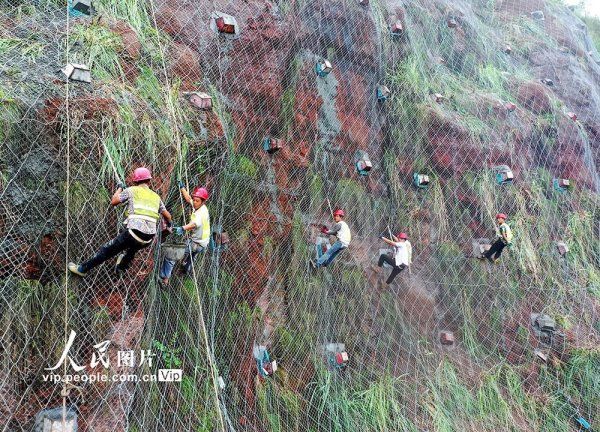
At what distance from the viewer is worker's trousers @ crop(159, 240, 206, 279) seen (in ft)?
14.7

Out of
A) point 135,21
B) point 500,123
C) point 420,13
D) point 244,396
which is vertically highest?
point 135,21

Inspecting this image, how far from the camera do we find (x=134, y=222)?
3.70 m

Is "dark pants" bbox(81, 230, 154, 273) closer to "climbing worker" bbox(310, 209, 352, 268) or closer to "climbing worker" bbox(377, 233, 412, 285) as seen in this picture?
"climbing worker" bbox(310, 209, 352, 268)

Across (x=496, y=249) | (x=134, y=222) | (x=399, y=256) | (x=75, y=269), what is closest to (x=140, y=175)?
(x=134, y=222)

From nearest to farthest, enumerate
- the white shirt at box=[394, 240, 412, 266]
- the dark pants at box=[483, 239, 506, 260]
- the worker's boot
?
the worker's boot → the white shirt at box=[394, 240, 412, 266] → the dark pants at box=[483, 239, 506, 260]

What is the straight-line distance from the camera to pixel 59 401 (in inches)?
138

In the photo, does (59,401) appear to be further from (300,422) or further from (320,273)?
(320,273)

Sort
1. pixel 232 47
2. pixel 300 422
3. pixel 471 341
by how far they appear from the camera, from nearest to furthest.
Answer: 1. pixel 300 422
2. pixel 232 47
3. pixel 471 341

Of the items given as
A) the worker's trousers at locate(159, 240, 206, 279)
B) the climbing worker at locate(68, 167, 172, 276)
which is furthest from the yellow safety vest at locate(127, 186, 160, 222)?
the worker's trousers at locate(159, 240, 206, 279)

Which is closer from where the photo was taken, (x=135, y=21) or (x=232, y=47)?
(x=135, y=21)

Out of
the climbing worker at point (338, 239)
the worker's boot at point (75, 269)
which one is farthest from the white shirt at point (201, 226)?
the climbing worker at point (338, 239)

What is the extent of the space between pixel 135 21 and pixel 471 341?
→ 587 cm

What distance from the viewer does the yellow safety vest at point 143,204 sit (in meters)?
3.73

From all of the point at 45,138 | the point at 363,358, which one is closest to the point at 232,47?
the point at 45,138
